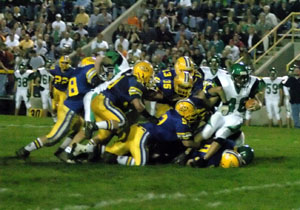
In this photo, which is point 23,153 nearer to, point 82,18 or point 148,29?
point 148,29

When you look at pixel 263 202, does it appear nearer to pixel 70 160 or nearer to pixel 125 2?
pixel 70 160

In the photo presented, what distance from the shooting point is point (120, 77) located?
32.8ft

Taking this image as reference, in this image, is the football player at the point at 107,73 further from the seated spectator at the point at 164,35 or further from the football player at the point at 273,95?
the seated spectator at the point at 164,35

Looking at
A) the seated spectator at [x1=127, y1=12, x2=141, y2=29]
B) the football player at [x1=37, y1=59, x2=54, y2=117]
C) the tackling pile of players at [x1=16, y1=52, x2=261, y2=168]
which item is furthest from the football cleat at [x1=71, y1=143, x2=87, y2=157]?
the seated spectator at [x1=127, y1=12, x2=141, y2=29]

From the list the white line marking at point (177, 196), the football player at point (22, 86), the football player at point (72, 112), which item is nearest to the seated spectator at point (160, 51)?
the football player at point (22, 86)

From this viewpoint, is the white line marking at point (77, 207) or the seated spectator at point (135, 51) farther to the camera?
the seated spectator at point (135, 51)

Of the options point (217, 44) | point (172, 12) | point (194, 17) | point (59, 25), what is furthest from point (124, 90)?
point (172, 12)

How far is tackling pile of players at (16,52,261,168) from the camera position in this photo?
9711 mm

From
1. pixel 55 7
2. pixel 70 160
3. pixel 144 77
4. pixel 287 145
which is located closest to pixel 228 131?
pixel 144 77

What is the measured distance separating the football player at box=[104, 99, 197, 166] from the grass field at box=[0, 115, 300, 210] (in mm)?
239

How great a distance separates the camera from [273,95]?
18.4 m

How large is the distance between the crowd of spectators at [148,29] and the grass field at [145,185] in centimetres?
902

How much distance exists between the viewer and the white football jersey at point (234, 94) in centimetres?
980

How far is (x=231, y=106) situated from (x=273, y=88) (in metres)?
8.70
